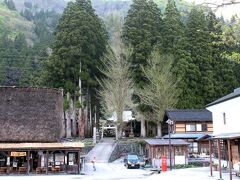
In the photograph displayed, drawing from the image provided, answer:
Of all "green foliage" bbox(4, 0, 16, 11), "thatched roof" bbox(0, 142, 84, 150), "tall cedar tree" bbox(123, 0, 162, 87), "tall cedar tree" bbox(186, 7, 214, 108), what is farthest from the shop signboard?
"green foliage" bbox(4, 0, 16, 11)

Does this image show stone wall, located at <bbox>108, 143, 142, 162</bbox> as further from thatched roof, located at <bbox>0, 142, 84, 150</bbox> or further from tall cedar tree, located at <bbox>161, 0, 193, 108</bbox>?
thatched roof, located at <bbox>0, 142, 84, 150</bbox>

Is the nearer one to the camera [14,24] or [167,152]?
[167,152]

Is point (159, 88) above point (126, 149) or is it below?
above

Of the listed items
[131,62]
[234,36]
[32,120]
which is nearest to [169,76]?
[131,62]

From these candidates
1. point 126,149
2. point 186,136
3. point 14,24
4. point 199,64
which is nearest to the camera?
point 186,136

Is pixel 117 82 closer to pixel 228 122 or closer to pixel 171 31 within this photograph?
pixel 171 31

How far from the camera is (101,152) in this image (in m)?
40.2

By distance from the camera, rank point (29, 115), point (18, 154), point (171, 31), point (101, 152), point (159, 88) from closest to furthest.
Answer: point (18, 154) < point (29, 115) < point (101, 152) < point (159, 88) < point (171, 31)

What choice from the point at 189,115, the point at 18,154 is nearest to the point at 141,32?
the point at 189,115

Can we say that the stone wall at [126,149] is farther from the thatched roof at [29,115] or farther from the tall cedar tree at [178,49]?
the thatched roof at [29,115]

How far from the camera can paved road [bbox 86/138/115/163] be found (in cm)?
3803

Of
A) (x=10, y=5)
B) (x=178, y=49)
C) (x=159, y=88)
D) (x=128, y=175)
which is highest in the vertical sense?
(x=10, y=5)

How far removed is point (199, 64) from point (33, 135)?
23.5 m

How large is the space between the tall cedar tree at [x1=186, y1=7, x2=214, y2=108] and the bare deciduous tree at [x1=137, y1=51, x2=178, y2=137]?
2.53m
